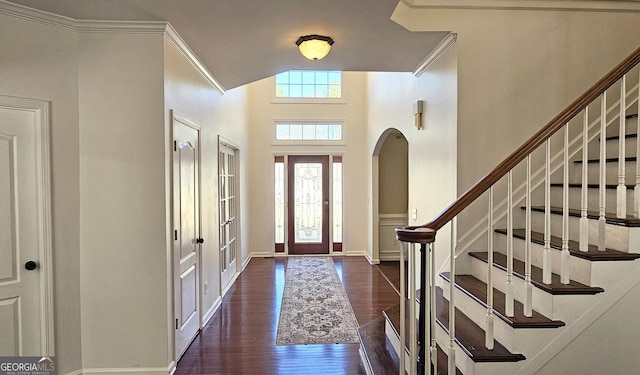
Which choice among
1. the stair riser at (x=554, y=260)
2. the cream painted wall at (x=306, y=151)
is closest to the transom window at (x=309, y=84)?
the cream painted wall at (x=306, y=151)

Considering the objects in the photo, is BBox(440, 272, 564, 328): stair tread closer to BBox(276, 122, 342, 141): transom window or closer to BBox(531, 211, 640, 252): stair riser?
BBox(531, 211, 640, 252): stair riser

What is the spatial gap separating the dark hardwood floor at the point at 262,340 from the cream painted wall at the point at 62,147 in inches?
35.3

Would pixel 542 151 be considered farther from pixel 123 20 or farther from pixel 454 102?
pixel 123 20

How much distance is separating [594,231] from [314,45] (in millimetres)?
2326

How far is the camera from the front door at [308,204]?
7.11 m

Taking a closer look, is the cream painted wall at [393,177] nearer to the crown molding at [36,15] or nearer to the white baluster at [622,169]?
the white baluster at [622,169]

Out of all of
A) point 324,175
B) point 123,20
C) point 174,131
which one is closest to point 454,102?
point 174,131

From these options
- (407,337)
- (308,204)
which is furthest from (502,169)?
(308,204)

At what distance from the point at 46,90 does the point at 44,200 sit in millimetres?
759

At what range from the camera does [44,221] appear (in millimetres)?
2389

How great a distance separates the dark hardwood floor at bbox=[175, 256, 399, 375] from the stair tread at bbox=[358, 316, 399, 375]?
0.22 meters

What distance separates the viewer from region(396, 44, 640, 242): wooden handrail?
5.60 feet

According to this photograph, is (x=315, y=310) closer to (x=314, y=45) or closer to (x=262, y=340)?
(x=262, y=340)

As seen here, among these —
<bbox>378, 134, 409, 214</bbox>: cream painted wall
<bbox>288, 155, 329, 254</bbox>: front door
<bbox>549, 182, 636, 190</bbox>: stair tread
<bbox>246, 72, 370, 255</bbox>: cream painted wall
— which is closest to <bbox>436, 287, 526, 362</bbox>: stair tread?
<bbox>549, 182, 636, 190</bbox>: stair tread
